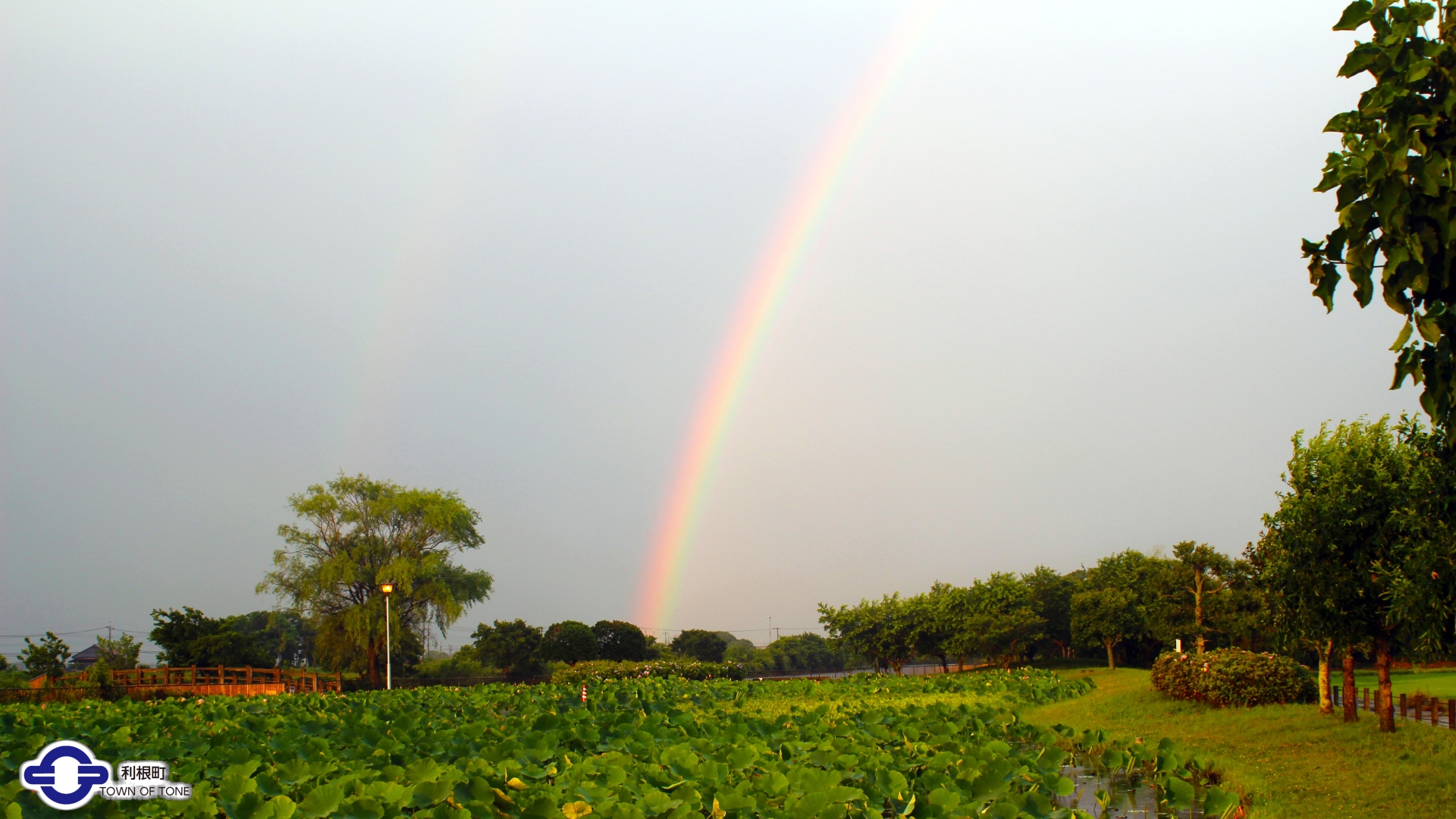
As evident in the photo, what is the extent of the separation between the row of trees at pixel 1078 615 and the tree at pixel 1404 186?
31149mm

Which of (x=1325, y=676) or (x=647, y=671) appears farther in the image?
(x=647, y=671)


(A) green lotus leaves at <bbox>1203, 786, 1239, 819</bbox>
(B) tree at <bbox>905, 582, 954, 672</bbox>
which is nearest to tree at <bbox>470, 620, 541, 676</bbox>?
(B) tree at <bbox>905, 582, 954, 672</bbox>

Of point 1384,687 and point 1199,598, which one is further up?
point 1384,687

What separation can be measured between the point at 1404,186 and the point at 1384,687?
44.7 ft

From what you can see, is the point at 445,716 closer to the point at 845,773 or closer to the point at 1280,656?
the point at 845,773

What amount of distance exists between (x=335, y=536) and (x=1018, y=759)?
41663 millimetres

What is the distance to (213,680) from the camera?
32.7m

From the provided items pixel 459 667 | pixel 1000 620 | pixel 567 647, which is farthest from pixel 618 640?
pixel 1000 620

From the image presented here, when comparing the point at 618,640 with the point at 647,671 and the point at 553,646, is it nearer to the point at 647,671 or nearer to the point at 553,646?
the point at 553,646

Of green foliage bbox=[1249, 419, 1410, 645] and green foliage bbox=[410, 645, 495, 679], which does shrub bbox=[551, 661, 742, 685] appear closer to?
green foliage bbox=[410, 645, 495, 679]

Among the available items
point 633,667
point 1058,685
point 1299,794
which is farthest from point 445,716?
point 633,667

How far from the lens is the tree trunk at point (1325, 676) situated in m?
16.1

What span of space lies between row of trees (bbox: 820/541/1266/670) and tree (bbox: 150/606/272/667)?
27.6 m

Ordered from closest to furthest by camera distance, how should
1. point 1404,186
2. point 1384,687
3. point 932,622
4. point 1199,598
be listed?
point 1404,186
point 1384,687
point 1199,598
point 932,622
